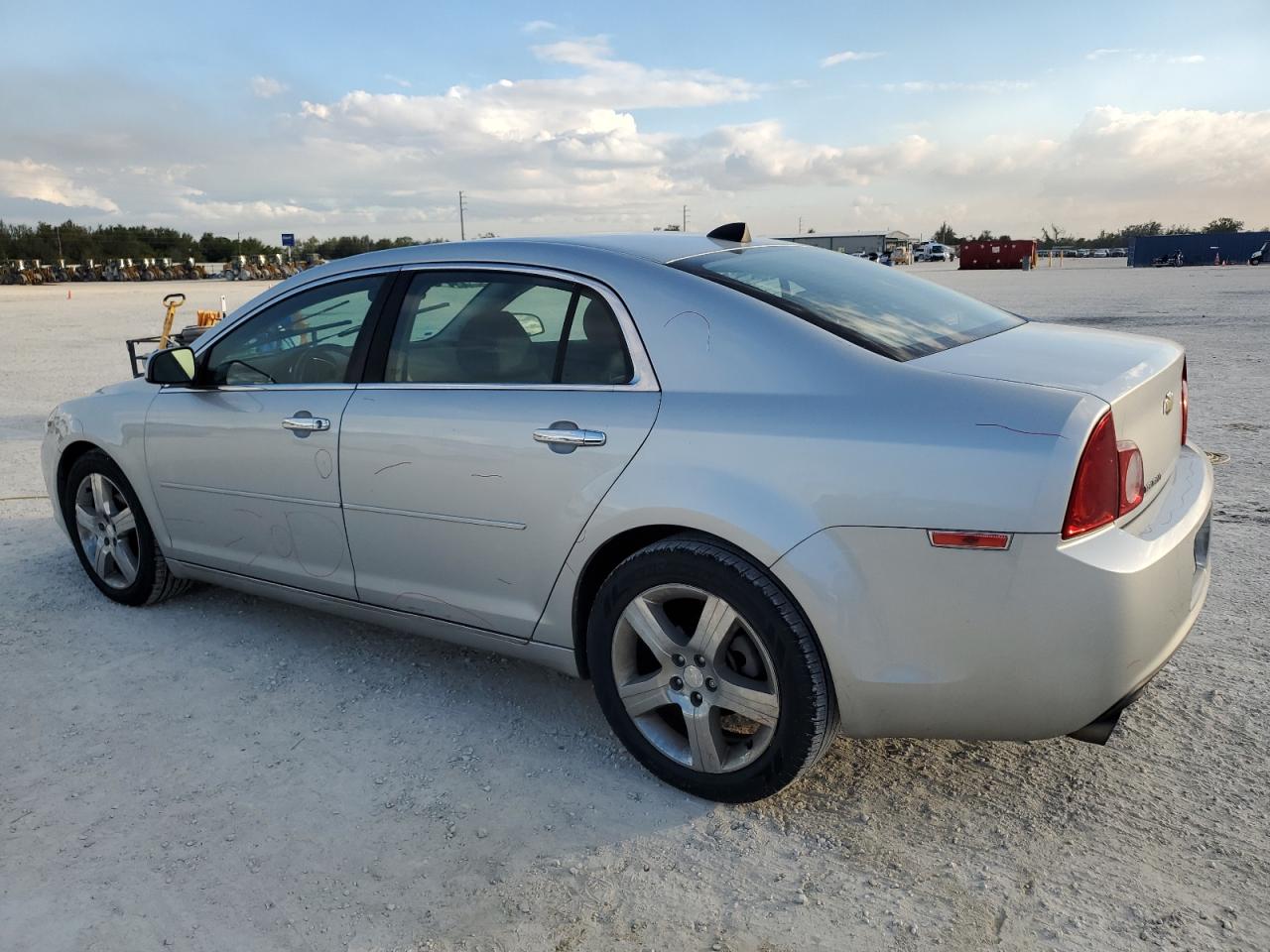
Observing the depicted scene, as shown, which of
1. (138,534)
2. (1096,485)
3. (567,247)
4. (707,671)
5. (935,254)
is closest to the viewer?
(1096,485)

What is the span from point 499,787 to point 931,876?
1.26 meters

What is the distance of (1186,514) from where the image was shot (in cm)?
262

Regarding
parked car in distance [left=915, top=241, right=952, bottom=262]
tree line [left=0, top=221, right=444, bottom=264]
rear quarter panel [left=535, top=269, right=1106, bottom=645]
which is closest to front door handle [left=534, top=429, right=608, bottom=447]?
rear quarter panel [left=535, top=269, right=1106, bottom=645]

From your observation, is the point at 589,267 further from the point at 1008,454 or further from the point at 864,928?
the point at 864,928

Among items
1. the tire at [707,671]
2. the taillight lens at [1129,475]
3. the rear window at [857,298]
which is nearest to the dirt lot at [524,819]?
the tire at [707,671]

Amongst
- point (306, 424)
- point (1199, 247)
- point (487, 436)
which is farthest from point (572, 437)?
point (1199, 247)

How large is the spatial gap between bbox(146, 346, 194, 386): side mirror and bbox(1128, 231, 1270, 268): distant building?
66896 mm

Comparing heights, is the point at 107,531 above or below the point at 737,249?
below

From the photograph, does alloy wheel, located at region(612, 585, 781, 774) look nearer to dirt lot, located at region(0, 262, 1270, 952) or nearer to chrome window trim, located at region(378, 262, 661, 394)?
dirt lot, located at region(0, 262, 1270, 952)

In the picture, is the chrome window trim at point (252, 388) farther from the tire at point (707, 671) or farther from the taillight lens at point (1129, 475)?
the taillight lens at point (1129, 475)

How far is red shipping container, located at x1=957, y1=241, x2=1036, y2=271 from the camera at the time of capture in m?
60.6

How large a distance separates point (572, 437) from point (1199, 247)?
228 feet

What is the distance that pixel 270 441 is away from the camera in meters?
3.64

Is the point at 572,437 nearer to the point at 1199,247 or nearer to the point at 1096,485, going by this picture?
the point at 1096,485
